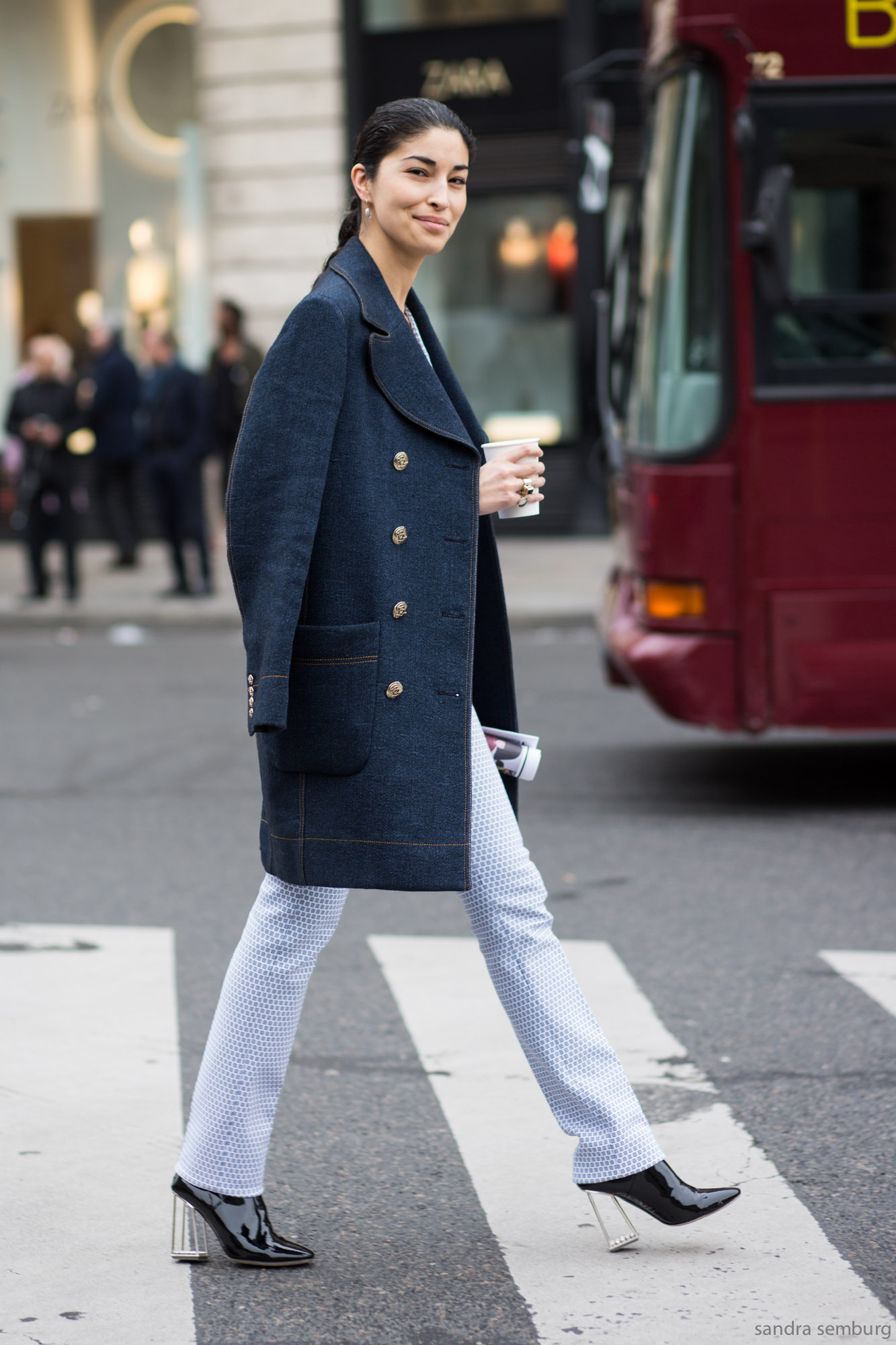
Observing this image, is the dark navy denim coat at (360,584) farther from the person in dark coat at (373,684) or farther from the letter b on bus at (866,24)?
the letter b on bus at (866,24)

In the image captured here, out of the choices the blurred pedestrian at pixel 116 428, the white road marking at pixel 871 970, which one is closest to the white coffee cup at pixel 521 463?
the white road marking at pixel 871 970

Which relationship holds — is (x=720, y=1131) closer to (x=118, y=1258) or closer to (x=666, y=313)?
(x=118, y=1258)

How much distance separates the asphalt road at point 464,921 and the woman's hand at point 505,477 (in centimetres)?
51

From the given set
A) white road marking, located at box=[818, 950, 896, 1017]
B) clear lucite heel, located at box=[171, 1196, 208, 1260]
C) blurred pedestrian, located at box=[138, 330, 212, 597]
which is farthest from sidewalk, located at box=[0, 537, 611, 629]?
clear lucite heel, located at box=[171, 1196, 208, 1260]

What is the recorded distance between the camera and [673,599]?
695 cm

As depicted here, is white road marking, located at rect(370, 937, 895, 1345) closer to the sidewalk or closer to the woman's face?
A: the woman's face

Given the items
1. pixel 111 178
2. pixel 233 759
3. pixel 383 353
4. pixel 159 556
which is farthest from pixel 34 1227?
pixel 111 178

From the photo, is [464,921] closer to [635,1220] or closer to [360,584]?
[635,1220]

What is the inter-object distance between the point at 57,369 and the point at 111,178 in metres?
4.86

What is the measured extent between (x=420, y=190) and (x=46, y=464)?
11.1 m

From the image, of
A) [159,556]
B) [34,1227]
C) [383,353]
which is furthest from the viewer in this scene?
[159,556]

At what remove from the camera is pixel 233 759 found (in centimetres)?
816

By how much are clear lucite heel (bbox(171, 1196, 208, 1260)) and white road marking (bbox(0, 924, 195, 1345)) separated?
0.02 m

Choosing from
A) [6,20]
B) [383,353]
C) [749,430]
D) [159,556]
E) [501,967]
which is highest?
[6,20]
